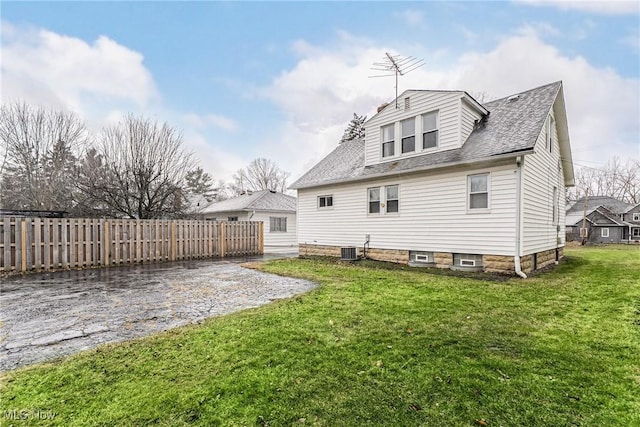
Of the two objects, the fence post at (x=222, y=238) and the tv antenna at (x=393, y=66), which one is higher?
the tv antenna at (x=393, y=66)

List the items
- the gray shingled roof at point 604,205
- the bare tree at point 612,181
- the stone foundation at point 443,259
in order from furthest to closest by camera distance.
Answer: the bare tree at point 612,181
the gray shingled roof at point 604,205
the stone foundation at point 443,259

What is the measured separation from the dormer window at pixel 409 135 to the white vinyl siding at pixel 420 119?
0.15 m

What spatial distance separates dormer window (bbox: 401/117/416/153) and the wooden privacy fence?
8882 millimetres

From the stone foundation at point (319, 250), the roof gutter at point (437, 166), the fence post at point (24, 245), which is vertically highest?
the roof gutter at point (437, 166)

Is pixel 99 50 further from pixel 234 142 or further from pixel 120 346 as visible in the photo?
pixel 120 346

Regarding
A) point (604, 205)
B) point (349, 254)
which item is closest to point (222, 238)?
point (349, 254)

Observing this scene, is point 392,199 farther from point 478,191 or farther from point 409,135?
point 478,191

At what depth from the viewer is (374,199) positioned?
11539 millimetres

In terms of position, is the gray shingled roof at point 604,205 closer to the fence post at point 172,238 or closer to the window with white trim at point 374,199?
the window with white trim at point 374,199

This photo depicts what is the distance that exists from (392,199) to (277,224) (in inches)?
459

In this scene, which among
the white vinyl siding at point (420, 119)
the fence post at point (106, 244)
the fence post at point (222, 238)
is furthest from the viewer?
the fence post at point (222, 238)

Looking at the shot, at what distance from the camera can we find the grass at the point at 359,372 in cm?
216

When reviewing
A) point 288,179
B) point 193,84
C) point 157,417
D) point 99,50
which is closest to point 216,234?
point 193,84

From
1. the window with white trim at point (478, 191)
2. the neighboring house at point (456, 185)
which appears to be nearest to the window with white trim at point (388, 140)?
the neighboring house at point (456, 185)
